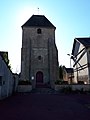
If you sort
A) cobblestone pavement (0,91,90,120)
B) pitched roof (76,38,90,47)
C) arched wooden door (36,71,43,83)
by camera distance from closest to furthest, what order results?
1. cobblestone pavement (0,91,90,120)
2. pitched roof (76,38,90,47)
3. arched wooden door (36,71,43,83)

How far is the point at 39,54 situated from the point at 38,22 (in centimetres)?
747

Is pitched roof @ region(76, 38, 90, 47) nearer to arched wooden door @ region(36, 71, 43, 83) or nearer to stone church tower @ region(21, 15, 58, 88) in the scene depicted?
stone church tower @ region(21, 15, 58, 88)

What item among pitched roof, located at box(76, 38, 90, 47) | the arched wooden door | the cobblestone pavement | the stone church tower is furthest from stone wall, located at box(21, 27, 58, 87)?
the cobblestone pavement

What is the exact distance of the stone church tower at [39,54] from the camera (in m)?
31.7

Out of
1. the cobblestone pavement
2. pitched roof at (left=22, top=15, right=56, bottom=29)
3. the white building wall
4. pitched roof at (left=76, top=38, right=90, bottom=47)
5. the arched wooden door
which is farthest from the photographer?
pitched roof at (left=22, top=15, right=56, bottom=29)

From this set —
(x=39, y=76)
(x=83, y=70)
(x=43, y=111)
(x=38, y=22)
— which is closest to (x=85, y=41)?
(x=83, y=70)

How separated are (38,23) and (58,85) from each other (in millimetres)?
16244

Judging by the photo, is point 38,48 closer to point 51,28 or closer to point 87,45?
point 51,28

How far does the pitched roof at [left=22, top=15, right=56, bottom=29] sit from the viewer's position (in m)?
34.8

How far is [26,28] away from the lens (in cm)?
3425

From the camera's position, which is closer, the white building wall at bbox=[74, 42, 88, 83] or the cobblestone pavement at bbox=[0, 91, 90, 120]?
the cobblestone pavement at bbox=[0, 91, 90, 120]

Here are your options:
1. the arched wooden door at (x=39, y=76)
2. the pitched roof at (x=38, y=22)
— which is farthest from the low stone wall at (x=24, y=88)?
the pitched roof at (x=38, y=22)

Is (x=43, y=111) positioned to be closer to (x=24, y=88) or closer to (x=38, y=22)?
(x=24, y=88)

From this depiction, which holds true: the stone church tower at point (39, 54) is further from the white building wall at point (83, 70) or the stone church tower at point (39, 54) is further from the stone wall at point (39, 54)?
the white building wall at point (83, 70)
